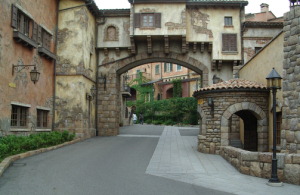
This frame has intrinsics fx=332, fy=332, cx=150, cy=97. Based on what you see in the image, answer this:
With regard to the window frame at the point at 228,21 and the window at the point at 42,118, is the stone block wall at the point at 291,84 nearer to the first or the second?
the window frame at the point at 228,21

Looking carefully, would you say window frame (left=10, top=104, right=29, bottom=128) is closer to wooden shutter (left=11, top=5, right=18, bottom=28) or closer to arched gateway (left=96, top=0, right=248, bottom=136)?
wooden shutter (left=11, top=5, right=18, bottom=28)

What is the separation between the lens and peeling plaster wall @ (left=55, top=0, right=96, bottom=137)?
1844 centimetres

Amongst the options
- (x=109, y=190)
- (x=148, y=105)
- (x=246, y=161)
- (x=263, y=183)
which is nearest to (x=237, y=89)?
(x=246, y=161)

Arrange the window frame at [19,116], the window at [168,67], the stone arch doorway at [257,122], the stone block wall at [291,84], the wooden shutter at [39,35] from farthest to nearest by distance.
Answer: the window at [168,67] < the wooden shutter at [39,35] < the window frame at [19,116] < the stone arch doorway at [257,122] < the stone block wall at [291,84]

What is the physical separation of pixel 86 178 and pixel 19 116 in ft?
24.4

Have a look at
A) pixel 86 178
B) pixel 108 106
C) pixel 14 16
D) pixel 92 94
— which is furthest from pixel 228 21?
pixel 86 178

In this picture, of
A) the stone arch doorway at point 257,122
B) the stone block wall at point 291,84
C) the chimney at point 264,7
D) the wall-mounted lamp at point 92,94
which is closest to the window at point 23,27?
the wall-mounted lamp at point 92,94

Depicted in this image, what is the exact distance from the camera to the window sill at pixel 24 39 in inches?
529

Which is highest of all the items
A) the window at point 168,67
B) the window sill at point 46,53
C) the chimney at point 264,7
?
the chimney at point 264,7

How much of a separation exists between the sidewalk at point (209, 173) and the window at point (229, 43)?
999 cm

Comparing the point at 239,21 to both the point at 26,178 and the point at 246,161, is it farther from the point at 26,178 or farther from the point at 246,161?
the point at 26,178

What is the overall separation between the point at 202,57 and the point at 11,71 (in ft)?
40.8

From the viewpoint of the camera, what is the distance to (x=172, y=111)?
38.1 meters

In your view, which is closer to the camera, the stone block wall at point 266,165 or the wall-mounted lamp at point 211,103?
the stone block wall at point 266,165
